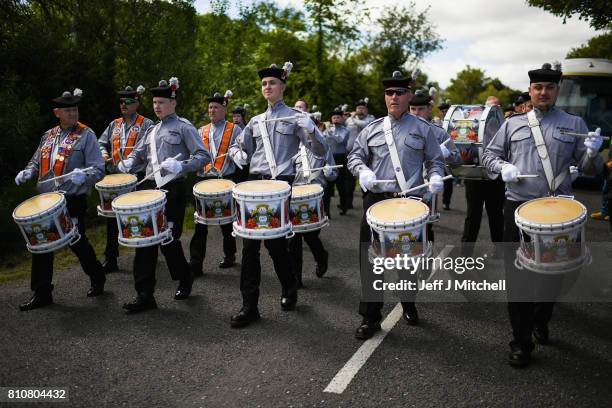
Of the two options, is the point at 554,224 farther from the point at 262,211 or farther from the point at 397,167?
the point at 262,211

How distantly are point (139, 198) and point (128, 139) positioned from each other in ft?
6.99

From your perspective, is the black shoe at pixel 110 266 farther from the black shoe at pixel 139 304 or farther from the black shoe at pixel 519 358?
the black shoe at pixel 519 358

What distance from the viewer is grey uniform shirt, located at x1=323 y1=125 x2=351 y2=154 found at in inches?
461

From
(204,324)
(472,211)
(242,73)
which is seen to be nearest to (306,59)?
(242,73)

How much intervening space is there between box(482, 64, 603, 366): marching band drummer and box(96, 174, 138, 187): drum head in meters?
4.31

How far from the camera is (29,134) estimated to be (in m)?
9.66

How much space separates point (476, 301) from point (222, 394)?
2946 mm

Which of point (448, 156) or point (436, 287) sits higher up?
point (448, 156)

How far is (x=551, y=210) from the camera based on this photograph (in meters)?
3.96

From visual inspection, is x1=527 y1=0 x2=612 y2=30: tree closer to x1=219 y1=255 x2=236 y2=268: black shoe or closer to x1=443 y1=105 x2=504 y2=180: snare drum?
x1=443 y1=105 x2=504 y2=180: snare drum

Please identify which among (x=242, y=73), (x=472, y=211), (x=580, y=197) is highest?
(x=242, y=73)

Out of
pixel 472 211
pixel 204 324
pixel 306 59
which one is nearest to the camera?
pixel 204 324

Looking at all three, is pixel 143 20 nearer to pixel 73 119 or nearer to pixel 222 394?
pixel 73 119

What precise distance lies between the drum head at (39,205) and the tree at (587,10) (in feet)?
54.4
